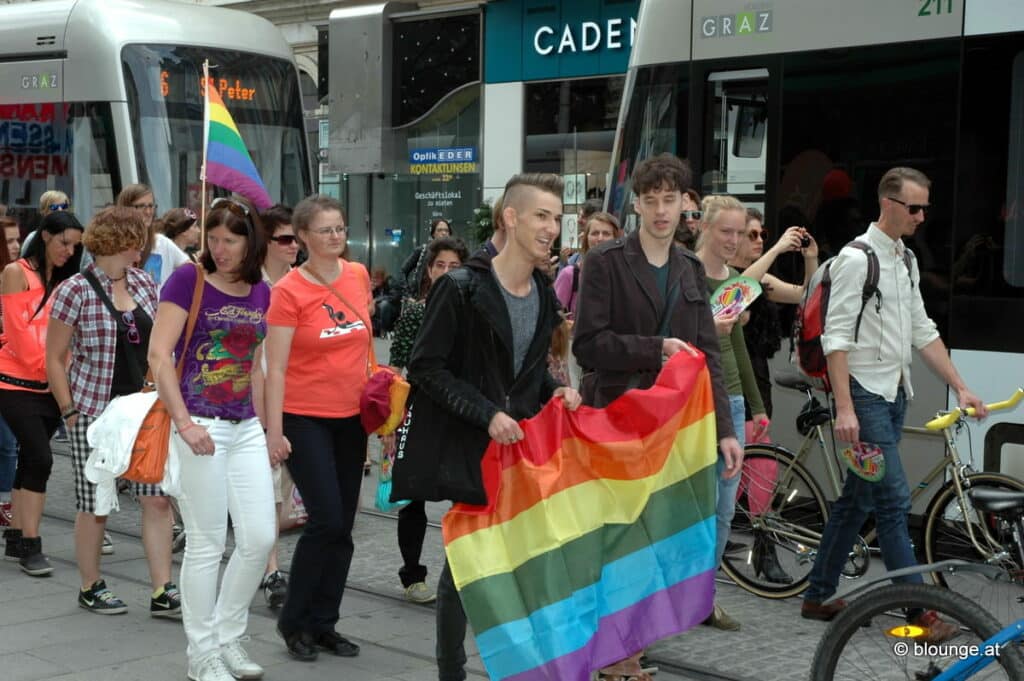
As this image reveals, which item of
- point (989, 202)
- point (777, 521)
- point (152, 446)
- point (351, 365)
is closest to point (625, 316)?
point (351, 365)

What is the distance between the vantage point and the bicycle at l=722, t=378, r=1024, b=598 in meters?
6.89

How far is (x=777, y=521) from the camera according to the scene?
727 centimetres

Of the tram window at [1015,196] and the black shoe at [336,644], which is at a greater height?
the tram window at [1015,196]

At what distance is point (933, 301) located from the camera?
779 centimetres

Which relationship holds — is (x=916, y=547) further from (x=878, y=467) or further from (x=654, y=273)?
(x=654, y=273)

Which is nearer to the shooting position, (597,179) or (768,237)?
(768,237)

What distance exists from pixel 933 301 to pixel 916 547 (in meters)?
1.28

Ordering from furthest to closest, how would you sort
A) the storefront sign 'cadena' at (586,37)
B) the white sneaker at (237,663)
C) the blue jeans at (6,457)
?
the storefront sign 'cadena' at (586,37) < the blue jeans at (6,457) < the white sneaker at (237,663)

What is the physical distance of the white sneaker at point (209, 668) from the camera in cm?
547

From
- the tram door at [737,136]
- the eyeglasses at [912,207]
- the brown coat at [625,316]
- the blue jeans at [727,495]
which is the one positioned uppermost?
the tram door at [737,136]

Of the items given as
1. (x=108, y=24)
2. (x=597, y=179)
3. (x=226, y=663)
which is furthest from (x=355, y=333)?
(x=597, y=179)

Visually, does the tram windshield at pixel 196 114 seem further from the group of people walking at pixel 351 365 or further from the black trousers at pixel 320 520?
the black trousers at pixel 320 520

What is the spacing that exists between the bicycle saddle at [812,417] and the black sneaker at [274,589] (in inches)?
102

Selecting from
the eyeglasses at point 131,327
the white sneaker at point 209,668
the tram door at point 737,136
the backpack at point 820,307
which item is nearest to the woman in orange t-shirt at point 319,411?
the white sneaker at point 209,668
